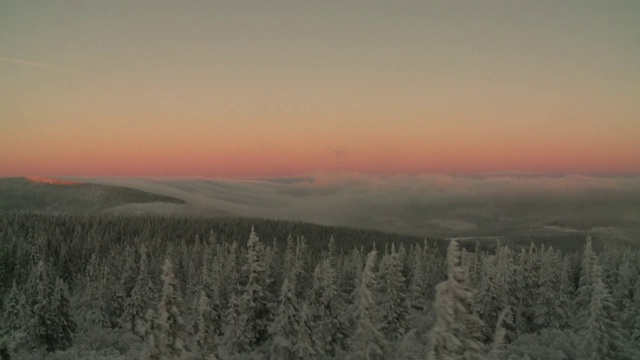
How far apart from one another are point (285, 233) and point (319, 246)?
1021 inches

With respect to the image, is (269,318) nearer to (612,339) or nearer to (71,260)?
(612,339)

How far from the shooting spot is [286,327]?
3731 cm

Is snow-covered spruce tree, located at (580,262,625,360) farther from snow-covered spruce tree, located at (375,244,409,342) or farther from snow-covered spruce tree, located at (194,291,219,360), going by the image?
snow-covered spruce tree, located at (194,291,219,360)

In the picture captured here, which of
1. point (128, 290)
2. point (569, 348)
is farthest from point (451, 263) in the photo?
point (128, 290)

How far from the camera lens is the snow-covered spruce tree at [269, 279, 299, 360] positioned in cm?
3706

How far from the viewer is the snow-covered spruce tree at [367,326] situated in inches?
938

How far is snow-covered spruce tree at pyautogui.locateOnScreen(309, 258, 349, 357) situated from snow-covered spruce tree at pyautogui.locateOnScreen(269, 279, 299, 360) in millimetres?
1982

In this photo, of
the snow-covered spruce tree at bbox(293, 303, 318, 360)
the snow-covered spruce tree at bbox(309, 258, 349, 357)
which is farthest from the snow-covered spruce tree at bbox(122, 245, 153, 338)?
the snow-covered spruce tree at bbox(293, 303, 318, 360)

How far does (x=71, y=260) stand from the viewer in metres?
98.6

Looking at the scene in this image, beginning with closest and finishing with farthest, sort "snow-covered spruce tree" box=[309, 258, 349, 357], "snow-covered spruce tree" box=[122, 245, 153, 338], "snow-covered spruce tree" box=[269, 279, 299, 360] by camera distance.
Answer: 1. "snow-covered spruce tree" box=[269, 279, 299, 360]
2. "snow-covered spruce tree" box=[309, 258, 349, 357]
3. "snow-covered spruce tree" box=[122, 245, 153, 338]

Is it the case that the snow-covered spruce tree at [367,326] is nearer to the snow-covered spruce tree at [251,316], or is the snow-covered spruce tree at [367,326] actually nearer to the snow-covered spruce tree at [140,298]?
the snow-covered spruce tree at [251,316]

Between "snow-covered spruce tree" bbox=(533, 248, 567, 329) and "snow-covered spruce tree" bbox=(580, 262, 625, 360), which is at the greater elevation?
"snow-covered spruce tree" bbox=(580, 262, 625, 360)

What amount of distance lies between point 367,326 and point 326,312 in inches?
568

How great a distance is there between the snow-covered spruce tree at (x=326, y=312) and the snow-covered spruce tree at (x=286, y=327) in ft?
6.50
